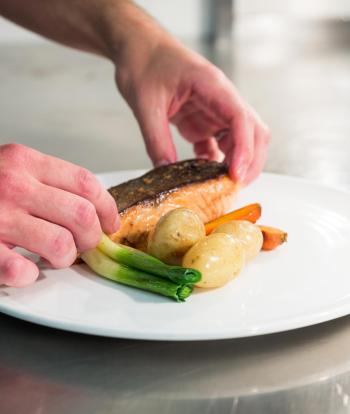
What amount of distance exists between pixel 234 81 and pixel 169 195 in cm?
225

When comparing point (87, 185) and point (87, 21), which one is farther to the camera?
point (87, 21)

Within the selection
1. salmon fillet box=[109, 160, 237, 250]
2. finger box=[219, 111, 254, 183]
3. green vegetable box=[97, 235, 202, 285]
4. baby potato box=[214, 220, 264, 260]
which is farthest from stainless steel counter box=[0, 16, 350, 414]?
finger box=[219, 111, 254, 183]

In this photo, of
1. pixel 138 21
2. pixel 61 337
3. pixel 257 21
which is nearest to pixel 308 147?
pixel 138 21

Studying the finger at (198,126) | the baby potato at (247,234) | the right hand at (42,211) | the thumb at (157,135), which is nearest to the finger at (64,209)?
the right hand at (42,211)

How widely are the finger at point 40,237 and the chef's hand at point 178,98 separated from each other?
68 cm

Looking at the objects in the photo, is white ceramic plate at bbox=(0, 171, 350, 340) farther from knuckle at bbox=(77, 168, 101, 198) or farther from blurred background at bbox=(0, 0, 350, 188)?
blurred background at bbox=(0, 0, 350, 188)

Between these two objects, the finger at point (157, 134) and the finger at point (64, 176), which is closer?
the finger at point (64, 176)

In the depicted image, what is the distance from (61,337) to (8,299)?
11 centimetres

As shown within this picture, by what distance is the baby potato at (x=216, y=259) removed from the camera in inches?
50.2

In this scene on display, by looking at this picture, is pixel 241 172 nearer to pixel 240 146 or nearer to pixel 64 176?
pixel 240 146

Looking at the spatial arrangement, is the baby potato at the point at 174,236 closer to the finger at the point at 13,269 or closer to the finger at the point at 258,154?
the finger at the point at 13,269

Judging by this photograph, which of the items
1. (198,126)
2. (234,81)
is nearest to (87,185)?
(198,126)

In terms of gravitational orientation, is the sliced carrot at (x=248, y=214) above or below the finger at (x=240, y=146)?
below

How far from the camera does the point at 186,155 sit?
256cm
